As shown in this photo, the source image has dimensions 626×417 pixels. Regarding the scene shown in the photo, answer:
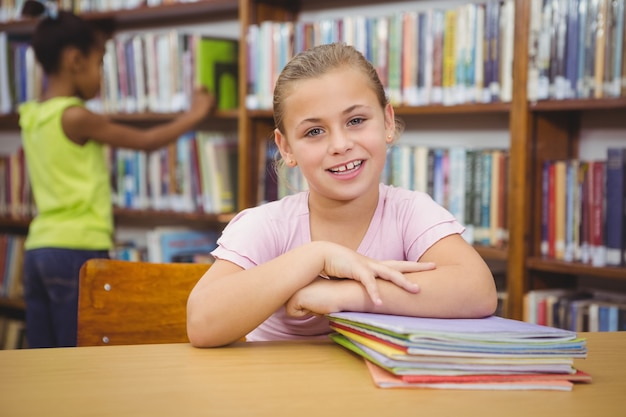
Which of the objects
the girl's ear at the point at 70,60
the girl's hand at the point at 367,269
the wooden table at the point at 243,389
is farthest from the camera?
the girl's ear at the point at 70,60

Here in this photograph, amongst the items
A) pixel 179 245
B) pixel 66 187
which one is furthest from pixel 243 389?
pixel 179 245

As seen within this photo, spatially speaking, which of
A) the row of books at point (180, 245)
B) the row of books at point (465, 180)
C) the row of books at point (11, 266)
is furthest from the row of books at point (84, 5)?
the row of books at point (465, 180)

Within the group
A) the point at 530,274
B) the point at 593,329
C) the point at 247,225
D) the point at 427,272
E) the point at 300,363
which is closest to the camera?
the point at 300,363

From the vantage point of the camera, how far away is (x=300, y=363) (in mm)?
960

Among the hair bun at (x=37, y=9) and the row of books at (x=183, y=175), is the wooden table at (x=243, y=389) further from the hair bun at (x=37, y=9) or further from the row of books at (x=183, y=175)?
the hair bun at (x=37, y=9)

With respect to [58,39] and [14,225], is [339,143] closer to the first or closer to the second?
[58,39]

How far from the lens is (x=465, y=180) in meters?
2.26

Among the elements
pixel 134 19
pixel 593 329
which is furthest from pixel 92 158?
pixel 593 329

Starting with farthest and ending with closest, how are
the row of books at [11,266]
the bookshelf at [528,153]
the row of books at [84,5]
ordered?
the row of books at [11,266] → the row of books at [84,5] → the bookshelf at [528,153]

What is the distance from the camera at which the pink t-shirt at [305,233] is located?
1.28 metres

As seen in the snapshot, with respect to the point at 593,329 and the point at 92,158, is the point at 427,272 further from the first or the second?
the point at 92,158

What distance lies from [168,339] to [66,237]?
1.22 meters

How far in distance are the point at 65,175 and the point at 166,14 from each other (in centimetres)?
109

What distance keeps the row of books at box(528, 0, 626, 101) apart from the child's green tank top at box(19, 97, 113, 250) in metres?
1.43
